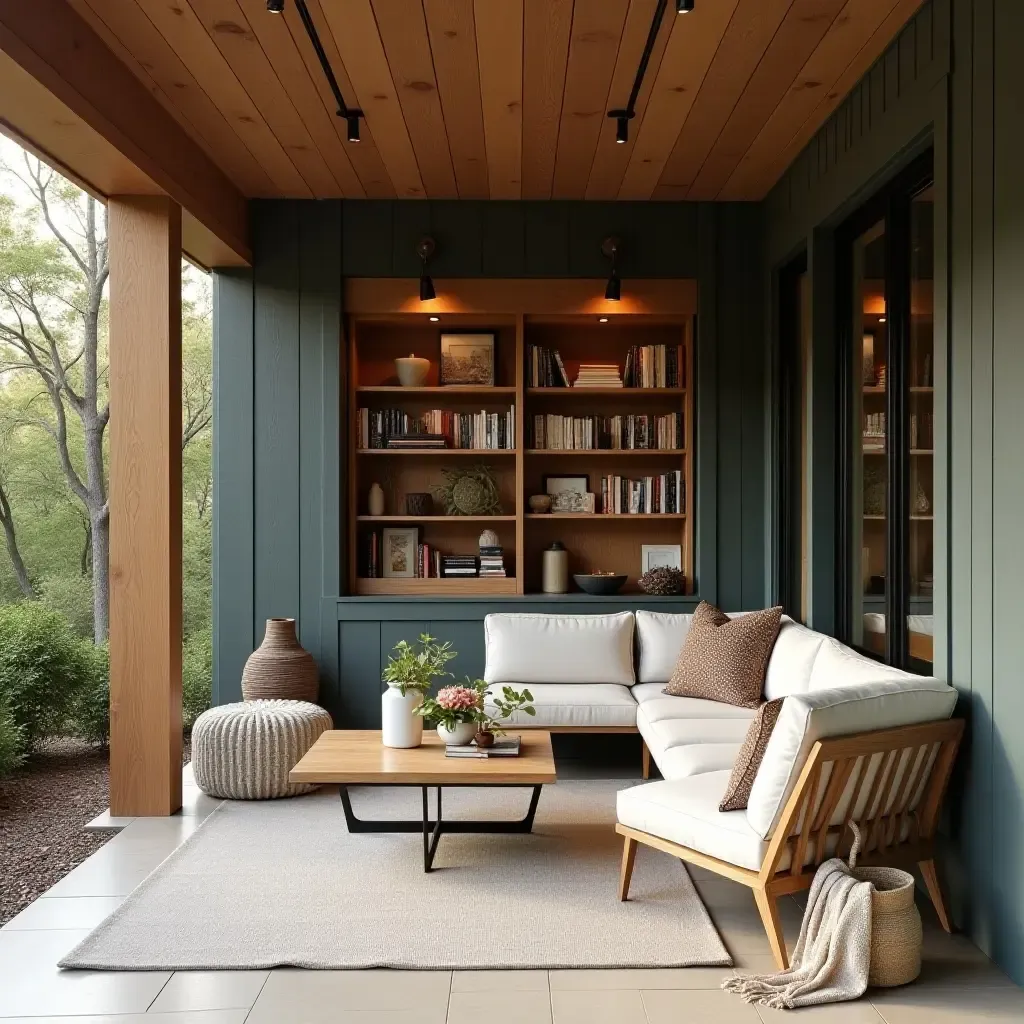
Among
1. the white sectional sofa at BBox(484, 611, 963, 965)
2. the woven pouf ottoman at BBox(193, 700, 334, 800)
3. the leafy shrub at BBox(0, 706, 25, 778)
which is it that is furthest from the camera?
the leafy shrub at BBox(0, 706, 25, 778)

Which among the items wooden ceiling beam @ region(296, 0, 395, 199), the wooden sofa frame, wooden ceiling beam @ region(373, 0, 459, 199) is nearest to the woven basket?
the wooden sofa frame

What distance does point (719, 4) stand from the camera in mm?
3617

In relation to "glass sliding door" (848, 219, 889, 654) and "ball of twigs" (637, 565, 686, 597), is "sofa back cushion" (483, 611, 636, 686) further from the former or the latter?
"glass sliding door" (848, 219, 889, 654)

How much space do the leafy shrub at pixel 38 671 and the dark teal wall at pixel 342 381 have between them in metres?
0.98

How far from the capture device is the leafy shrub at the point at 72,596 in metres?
9.35

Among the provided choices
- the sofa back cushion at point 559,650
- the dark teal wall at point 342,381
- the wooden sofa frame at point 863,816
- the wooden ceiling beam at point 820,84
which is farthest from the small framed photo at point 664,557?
the wooden sofa frame at point 863,816

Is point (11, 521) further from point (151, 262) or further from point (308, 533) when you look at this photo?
point (151, 262)

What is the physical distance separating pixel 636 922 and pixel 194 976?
4.59ft

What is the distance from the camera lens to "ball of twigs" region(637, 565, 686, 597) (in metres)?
6.03

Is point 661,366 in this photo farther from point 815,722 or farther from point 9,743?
point 9,743

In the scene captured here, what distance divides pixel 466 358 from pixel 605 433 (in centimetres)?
96

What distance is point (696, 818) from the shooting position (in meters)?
3.33

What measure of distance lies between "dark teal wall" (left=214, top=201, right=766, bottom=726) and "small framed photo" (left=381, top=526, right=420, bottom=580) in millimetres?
381

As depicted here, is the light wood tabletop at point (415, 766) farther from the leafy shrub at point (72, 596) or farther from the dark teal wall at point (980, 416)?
the leafy shrub at point (72, 596)
